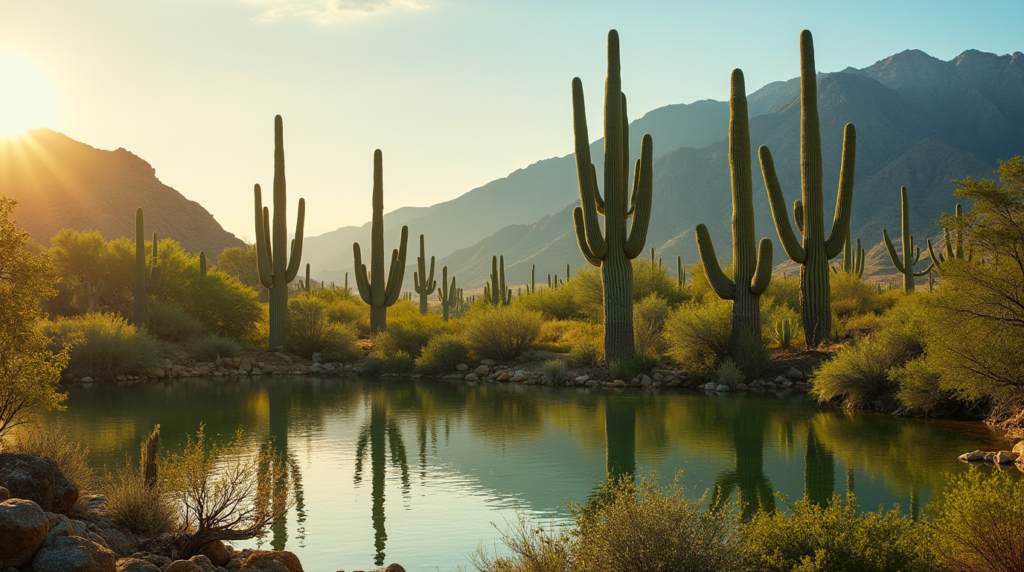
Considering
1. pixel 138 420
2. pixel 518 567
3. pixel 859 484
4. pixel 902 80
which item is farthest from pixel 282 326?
pixel 902 80

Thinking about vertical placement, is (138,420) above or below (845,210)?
below

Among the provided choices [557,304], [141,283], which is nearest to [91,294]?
[141,283]

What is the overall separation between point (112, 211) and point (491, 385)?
6483 cm

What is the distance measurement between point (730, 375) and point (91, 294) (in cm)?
2544

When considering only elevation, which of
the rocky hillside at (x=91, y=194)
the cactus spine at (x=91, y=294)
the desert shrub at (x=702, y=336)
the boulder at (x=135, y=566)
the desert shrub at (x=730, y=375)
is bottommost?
the boulder at (x=135, y=566)

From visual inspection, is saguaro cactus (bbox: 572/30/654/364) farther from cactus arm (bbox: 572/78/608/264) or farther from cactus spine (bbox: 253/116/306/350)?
cactus spine (bbox: 253/116/306/350)

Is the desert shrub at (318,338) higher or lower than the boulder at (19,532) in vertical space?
higher

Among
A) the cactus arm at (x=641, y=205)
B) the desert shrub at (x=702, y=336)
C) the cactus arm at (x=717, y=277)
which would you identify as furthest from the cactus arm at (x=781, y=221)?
the cactus arm at (x=641, y=205)

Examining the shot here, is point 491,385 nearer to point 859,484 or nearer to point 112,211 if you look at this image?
point 859,484

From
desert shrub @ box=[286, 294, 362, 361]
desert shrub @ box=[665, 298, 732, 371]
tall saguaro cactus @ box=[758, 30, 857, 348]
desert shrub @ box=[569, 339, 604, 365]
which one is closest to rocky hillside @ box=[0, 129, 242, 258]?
desert shrub @ box=[286, 294, 362, 361]

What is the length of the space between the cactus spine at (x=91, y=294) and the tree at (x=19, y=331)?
25.3 m

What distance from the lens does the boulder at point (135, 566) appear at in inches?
226

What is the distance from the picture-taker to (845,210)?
23250 millimetres

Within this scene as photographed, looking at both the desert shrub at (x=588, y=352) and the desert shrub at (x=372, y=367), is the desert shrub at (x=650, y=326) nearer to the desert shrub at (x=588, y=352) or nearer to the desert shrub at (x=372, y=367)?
the desert shrub at (x=588, y=352)
